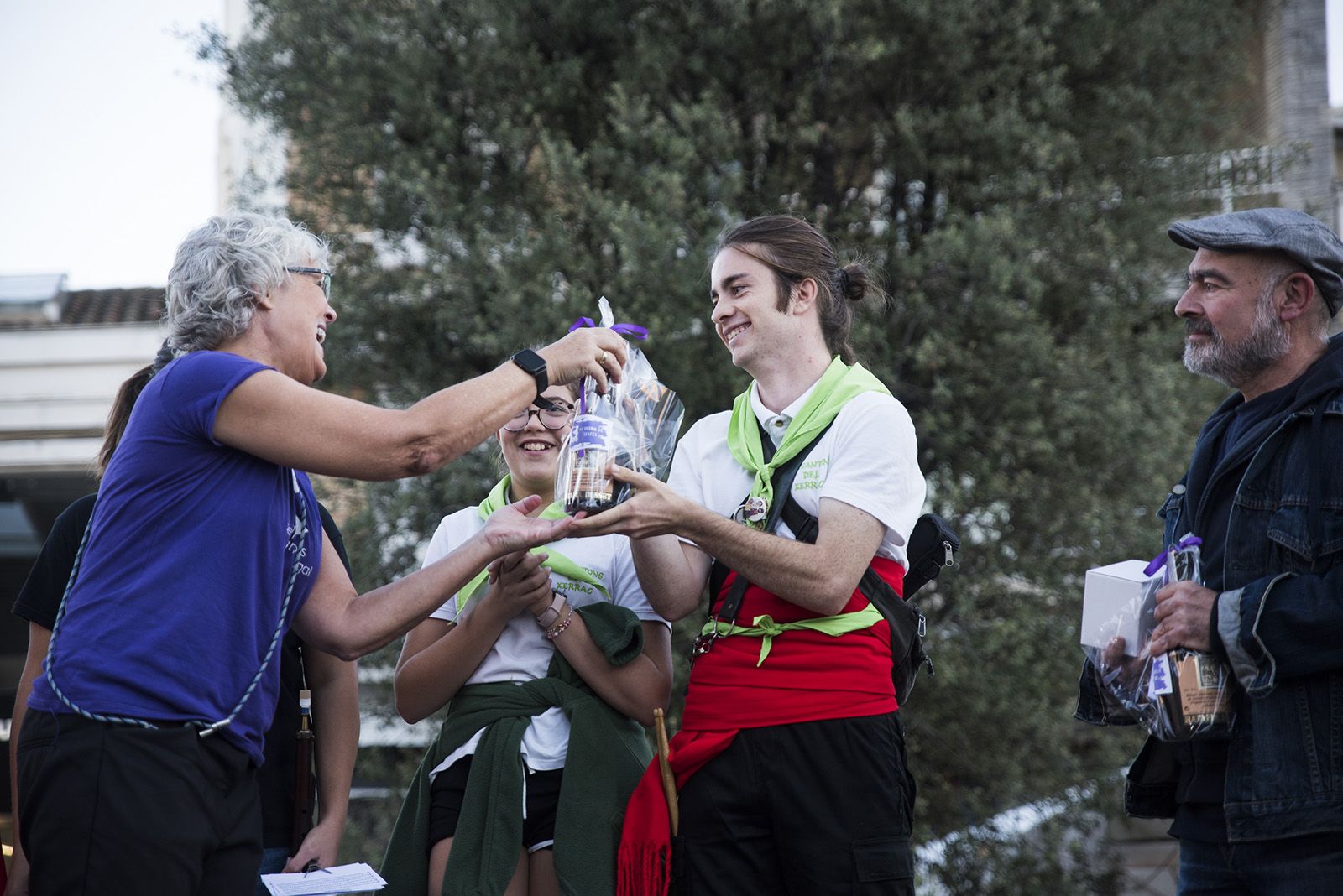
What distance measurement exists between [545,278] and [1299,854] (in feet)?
16.2

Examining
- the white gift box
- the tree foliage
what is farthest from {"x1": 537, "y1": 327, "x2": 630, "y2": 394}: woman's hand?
the tree foliage

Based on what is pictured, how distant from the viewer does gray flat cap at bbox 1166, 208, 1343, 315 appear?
281 centimetres

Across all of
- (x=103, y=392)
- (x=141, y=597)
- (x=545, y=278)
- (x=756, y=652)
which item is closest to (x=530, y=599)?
(x=756, y=652)

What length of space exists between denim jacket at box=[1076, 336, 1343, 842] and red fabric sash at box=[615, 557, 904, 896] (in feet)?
2.51

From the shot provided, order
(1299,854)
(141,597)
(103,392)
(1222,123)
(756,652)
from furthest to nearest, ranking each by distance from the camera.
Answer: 1. (103,392)
2. (1222,123)
3. (756,652)
4. (1299,854)
5. (141,597)

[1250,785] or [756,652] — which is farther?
[756,652]

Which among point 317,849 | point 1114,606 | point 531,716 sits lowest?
point 317,849

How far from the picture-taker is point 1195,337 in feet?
9.64

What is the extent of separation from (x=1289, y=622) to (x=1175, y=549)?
Answer: 36 cm

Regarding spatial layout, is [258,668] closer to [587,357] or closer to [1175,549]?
[587,357]

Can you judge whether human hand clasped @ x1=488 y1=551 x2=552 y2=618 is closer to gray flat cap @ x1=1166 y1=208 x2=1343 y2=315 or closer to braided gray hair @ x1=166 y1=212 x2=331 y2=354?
braided gray hair @ x1=166 y1=212 x2=331 y2=354

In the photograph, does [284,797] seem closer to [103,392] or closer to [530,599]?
[530,599]

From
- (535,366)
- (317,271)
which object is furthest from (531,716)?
(317,271)

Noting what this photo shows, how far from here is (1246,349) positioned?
2.86 metres
